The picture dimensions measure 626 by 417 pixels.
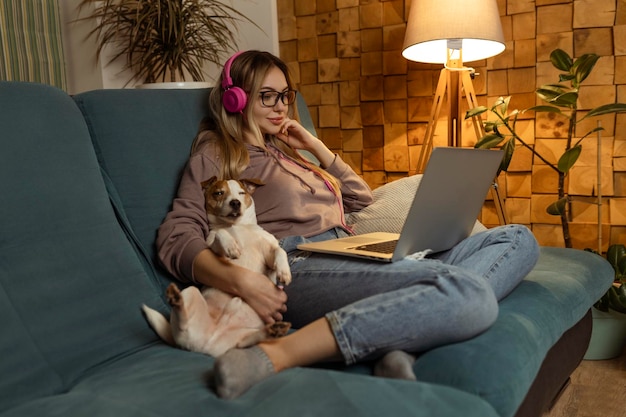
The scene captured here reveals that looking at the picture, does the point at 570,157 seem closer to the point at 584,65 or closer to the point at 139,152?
the point at 584,65

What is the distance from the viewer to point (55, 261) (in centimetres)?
130

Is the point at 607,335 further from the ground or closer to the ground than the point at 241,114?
closer to the ground

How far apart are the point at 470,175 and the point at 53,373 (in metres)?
1.02

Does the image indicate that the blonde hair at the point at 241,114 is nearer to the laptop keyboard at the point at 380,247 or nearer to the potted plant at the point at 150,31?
the laptop keyboard at the point at 380,247

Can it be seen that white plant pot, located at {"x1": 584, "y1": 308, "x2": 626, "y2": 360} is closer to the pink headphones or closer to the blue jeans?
the blue jeans

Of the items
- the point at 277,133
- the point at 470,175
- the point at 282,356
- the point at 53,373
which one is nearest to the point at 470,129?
the point at 277,133

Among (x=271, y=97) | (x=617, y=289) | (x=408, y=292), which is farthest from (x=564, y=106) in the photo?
(x=408, y=292)

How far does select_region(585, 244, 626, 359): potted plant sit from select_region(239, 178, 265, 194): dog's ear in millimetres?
1381

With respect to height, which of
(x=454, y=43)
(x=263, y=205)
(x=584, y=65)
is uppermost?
(x=454, y=43)

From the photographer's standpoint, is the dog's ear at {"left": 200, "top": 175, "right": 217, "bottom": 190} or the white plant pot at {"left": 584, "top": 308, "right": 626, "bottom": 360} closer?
the dog's ear at {"left": 200, "top": 175, "right": 217, "bottom": 190}

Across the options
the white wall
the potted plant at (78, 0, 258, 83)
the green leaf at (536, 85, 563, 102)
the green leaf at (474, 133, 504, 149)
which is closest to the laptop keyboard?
the green leaf at (474, 133, 504, 149)

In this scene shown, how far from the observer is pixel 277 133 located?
192 centimetres

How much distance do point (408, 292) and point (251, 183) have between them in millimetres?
621

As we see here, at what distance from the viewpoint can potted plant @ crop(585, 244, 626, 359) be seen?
7.13 ft
